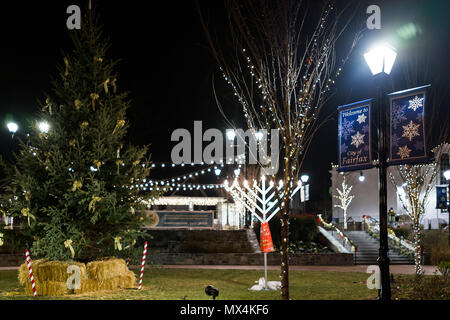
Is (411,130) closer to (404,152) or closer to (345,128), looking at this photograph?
(404,152)

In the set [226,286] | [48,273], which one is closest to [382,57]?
[226,286]

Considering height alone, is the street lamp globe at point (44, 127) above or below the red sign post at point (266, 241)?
above

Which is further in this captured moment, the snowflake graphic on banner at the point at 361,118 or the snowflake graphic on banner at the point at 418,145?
the snowflake graphic on banner at the point at 361,118

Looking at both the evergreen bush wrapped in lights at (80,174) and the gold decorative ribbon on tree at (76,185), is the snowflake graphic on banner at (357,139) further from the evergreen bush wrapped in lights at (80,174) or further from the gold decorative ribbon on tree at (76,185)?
the gold decorative ribbon on tree at (76,185)

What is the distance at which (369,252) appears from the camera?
93.7 feet

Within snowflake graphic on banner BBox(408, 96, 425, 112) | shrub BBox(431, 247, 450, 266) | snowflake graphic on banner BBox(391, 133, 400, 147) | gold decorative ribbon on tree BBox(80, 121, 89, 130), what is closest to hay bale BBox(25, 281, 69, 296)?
gold decorative ribbon on tree BBox(80, 121, 89, 130)

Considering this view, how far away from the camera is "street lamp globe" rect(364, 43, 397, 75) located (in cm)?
1031

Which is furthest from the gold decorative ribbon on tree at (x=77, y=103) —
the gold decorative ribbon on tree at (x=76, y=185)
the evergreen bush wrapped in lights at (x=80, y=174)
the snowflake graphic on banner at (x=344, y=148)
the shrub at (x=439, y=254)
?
the shrub at (x=439, y=254)

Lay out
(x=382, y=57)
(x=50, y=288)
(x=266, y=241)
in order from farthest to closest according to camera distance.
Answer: (x=266, y=241), (x=50, y=288), (x=382, y=57)

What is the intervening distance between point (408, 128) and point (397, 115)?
0.47m

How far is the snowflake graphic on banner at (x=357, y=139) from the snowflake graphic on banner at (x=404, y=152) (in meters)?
0.86

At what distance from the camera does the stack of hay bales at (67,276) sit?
12.9 metres

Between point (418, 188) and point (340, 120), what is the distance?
8.29 meters

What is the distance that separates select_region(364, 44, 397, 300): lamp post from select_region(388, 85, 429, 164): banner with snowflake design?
0.47m
